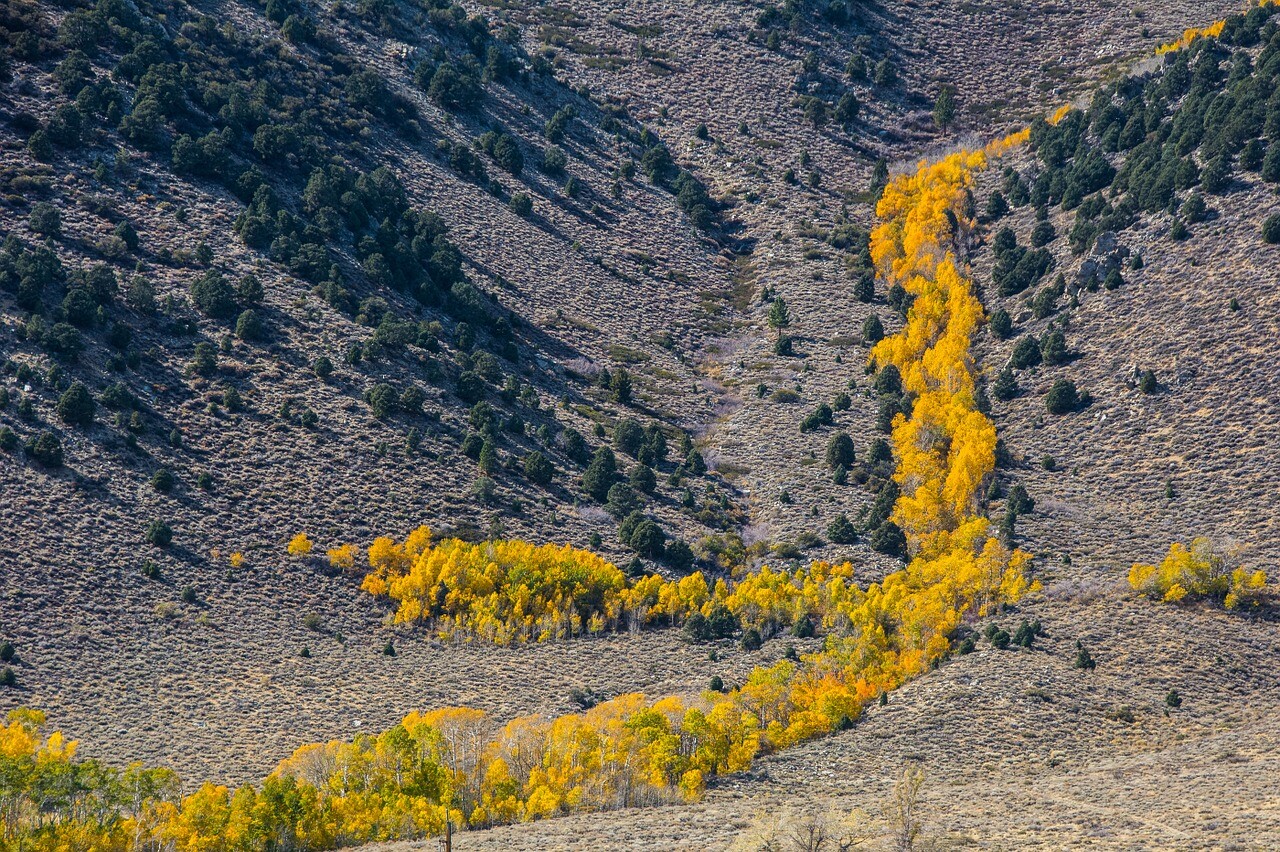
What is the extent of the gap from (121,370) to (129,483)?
8.95 metres

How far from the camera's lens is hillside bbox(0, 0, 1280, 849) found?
2168 inches

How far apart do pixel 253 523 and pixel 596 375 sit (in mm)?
31835

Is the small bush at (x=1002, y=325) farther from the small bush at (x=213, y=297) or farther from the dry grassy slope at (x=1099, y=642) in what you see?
the small bush at (x=213, y=297)

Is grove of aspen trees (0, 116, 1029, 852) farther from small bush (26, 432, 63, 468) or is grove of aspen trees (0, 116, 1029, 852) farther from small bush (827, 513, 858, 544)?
small bush (26, 432, 63, 468)

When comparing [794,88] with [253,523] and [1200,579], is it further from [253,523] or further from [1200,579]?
[253,523]

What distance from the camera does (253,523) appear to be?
6688 cm

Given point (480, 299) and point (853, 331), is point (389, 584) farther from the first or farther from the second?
point (853, 331)

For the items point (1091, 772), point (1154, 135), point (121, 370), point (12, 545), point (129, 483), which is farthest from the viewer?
point (1154, 135)

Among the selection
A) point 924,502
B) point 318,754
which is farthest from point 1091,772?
point 318,754

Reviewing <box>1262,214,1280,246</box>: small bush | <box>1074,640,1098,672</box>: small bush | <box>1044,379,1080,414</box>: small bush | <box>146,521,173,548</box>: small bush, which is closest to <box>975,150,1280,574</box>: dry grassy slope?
<box>1262,214,1280,246</box>: small bush

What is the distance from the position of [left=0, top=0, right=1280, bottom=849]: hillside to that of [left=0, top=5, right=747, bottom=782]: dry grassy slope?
0.77 feet

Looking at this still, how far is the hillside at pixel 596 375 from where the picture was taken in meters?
55.1

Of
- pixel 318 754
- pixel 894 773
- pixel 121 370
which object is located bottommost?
pixel 318 754

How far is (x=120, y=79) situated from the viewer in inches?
3602
